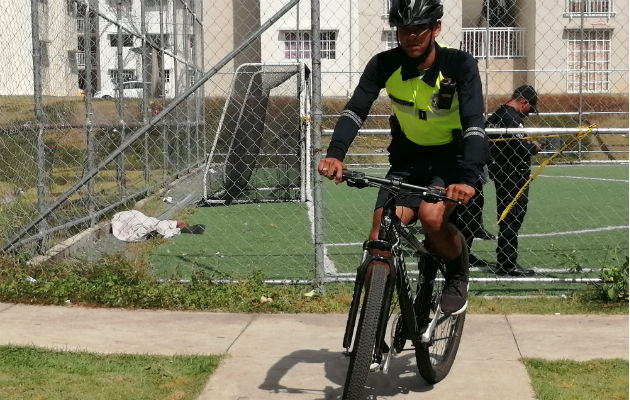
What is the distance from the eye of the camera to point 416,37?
5.24m

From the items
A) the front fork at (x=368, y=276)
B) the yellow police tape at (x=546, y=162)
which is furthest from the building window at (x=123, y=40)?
the front fork at (x=368, y=276)

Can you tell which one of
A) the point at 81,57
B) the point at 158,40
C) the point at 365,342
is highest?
the point at 158,40

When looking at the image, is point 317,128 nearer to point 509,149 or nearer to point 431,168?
point 509,149

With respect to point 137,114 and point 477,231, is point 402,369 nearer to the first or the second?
point 477,231

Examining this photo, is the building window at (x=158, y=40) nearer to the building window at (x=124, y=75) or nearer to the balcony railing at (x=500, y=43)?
the building window at (x=124, y=75)

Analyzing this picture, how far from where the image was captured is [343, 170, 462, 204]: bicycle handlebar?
15.6ft

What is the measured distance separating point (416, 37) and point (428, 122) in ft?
1.50

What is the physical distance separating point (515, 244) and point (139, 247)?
3835mm

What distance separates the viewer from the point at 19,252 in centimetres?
894

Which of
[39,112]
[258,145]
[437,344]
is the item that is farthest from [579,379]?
[258,145]

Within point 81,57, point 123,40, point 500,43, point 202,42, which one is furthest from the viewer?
point 500,43

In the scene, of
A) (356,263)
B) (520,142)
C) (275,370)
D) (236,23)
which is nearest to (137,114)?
(356,263)

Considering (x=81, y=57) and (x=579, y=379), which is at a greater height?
(x=81, y=57)

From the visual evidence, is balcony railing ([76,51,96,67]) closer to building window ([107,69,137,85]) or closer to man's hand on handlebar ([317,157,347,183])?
building window ([107,69,137,85])
